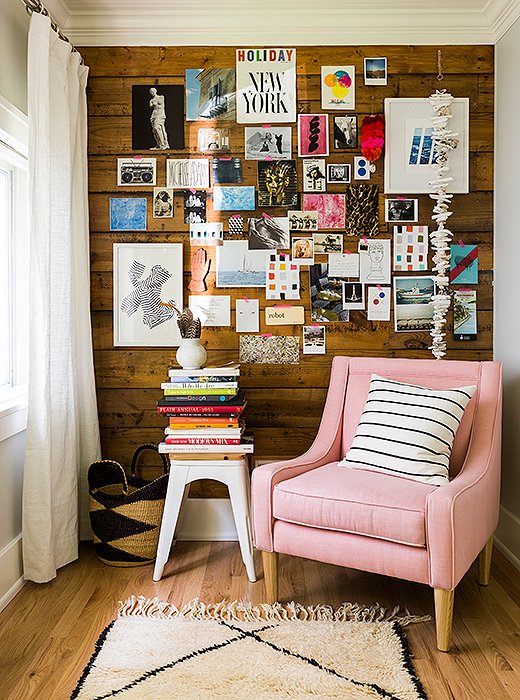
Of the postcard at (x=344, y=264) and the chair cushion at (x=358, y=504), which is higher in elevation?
the postcard at (x=344, y=264)

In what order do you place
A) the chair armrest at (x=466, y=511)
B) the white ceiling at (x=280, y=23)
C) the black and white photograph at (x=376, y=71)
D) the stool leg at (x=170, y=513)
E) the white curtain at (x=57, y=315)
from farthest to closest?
the black and white photograph at (x=376, y=71) → the white ceiling at (x=280, y=23) → the stool leg at (x=170, y=513) → the white curtain at (x=57, y=315) → the chair armrest at (x=466, y=511)

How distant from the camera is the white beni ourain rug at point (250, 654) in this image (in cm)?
204

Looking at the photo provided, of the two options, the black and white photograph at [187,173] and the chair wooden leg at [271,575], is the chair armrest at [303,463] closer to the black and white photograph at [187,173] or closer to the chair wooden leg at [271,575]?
the chair wooden leg at [271,575]

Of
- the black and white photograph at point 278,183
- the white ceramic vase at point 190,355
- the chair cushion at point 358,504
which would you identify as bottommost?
the chair cushion at point 358,504

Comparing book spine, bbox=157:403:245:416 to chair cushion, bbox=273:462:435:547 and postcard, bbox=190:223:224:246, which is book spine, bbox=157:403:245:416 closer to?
chair cushion, bbox=273:462:435:547

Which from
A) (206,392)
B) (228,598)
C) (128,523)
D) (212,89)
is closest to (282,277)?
(206,392)

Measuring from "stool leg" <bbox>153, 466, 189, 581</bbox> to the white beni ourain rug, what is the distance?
236 mm

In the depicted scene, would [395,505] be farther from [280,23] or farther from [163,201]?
[280,23]

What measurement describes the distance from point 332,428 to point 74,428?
1.12 metres

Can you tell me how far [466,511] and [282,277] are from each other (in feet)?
4.96

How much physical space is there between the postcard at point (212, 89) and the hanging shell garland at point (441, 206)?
3.14ft

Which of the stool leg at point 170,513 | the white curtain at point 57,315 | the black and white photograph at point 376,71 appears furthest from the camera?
the black and white photograph at point 376,71

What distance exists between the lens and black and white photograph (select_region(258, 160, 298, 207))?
3400 millimetres

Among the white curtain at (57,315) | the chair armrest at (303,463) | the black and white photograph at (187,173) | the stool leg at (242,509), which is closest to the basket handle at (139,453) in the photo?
the white curtain at (57,315)
